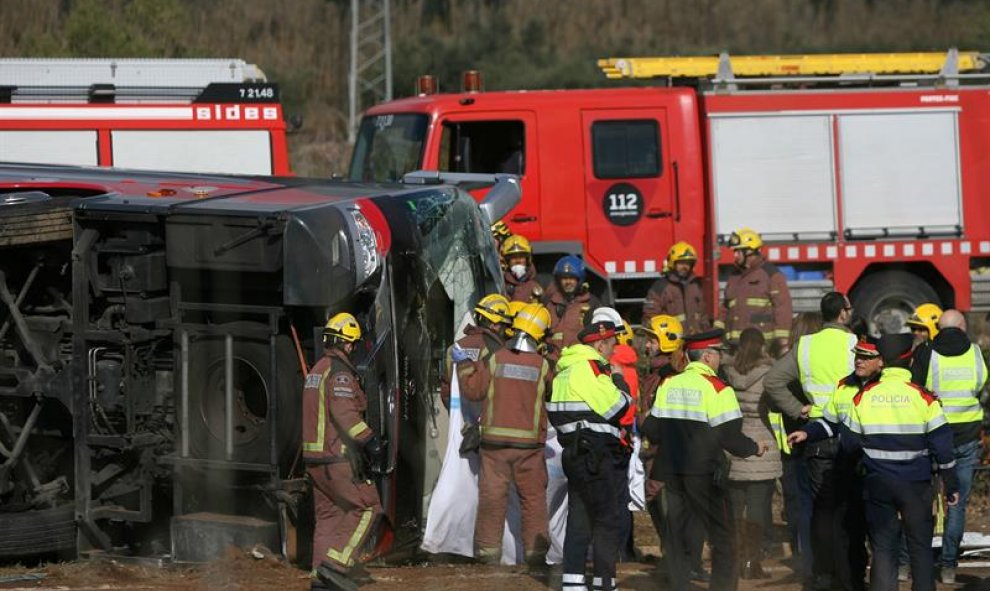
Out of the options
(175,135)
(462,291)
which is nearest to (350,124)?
(175,135)

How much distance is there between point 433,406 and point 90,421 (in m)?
2.01

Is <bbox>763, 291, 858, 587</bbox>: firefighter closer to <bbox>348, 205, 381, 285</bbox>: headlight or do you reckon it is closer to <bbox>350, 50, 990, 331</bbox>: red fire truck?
<bbox>348, 205, 381, 285</bbox>: headlight

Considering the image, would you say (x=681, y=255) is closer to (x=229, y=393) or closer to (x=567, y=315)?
(x=567, y=315)

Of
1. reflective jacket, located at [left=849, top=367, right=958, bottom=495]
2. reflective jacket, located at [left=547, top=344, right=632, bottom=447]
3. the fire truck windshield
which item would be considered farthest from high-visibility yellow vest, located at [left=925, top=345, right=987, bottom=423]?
the fire truck windshield

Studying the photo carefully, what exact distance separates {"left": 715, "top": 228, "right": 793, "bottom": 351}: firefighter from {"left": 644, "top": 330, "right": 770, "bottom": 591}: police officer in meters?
3.72

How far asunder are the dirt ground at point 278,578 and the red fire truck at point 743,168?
5493mm

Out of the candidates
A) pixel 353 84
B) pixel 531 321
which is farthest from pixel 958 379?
pixel 353 84

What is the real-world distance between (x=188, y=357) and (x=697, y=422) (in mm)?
2796

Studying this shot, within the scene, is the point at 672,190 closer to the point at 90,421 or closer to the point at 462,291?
the point at 462,291

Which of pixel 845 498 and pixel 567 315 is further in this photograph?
pixel 567 315

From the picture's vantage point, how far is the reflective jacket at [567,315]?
11406 millimetres

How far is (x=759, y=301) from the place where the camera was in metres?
12.3

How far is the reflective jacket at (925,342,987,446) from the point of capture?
8953mm

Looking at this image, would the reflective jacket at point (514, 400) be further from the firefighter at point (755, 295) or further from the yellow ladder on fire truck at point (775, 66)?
the yellow ladder on fire truck at point (775, 66)
